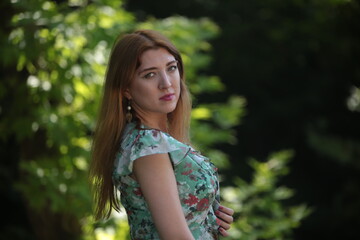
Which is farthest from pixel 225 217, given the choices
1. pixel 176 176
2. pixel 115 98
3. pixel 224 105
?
pixel 224 105

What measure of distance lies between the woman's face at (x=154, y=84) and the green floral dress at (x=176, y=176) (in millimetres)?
90

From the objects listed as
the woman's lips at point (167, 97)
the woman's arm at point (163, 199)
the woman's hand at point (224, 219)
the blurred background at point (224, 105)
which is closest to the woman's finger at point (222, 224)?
the woman's hand at point (224, 219)

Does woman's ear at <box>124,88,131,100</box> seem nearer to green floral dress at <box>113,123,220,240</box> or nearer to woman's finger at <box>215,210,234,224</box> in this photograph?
green floral dress at <box>113,123,220,240</box>

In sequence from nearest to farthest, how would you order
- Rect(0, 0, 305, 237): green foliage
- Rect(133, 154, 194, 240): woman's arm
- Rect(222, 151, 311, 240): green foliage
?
1. Rect(133, 154, 194, 240): woman's arm
2. Rect(0, 0, 305, 237): green foliage
3. Rect(222, 151, 311, 240): green foliage

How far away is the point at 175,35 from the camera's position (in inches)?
186

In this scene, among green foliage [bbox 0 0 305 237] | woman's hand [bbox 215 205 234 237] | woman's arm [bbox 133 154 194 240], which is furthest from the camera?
green foliage [bbox 0 0 305 237]

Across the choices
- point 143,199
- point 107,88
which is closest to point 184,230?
point 143,199

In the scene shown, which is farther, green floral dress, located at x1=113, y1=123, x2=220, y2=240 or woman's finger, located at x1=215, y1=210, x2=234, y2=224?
woman's finger, located at x1=215, y1=210, x2=234, y2=224

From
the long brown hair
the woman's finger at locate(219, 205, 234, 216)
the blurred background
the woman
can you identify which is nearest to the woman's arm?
the woman

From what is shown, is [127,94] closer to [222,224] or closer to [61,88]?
[222,224]

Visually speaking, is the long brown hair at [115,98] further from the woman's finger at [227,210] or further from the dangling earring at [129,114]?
the woman's finger at [227,210]

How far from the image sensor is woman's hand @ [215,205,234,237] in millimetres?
1919

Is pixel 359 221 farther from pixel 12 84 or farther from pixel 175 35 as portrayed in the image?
pixel 12 84

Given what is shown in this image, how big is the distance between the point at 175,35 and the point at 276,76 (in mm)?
6884
